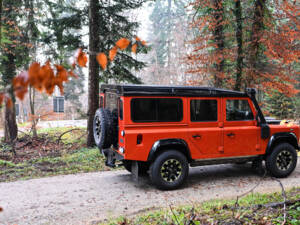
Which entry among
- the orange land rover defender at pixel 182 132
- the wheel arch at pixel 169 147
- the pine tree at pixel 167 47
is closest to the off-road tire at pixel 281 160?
the orange land rover defender at pixel 182 132

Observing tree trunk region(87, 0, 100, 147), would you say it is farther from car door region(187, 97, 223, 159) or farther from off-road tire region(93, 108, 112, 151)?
car door region(187, 97, 223, 159)

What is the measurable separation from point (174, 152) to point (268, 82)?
25.8 feet

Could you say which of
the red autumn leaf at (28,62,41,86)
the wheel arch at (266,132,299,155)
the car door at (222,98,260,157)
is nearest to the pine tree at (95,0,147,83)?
the car door at (222,98,260,157)

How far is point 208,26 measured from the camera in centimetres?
1171

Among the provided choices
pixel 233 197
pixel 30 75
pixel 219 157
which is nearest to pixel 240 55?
pixel 219 157

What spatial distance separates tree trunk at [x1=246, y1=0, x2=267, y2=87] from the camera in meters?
11.4

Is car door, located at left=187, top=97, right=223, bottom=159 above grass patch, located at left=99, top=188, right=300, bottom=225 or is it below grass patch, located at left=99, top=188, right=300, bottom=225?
above

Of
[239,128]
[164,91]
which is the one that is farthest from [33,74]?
[239,128]

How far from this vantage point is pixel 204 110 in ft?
20.3

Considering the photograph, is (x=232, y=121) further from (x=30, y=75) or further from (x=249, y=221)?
(x=30, y=75)

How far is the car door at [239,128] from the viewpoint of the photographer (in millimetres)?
6332

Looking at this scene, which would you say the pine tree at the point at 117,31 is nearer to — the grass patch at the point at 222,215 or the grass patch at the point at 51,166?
the grass patch at the point at 51,166

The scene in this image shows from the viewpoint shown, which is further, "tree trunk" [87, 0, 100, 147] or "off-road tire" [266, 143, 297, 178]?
"tree trunk" [87, 0, 100, 147]

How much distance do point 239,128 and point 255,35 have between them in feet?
21.8
